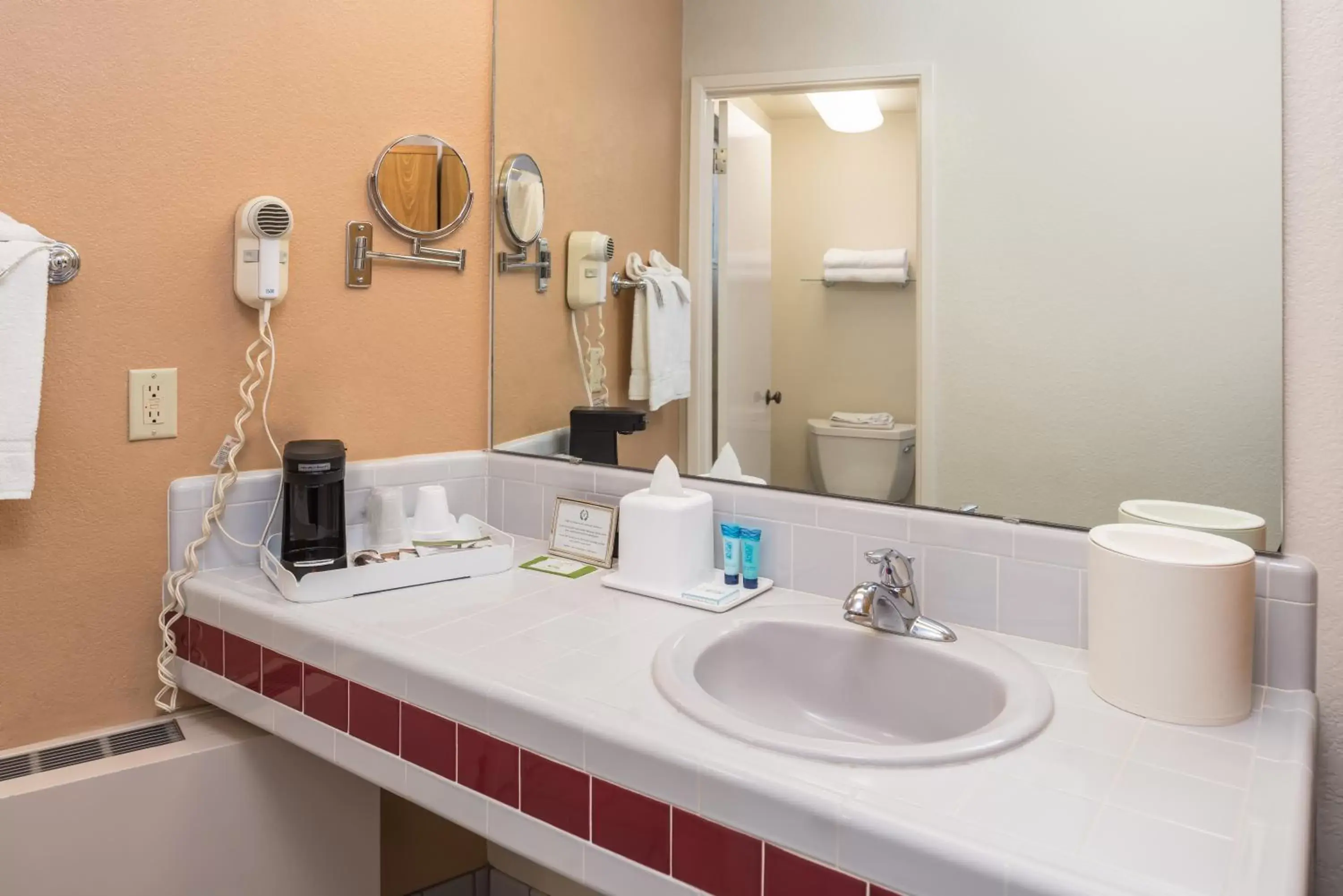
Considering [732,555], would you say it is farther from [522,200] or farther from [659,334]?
[522,200]

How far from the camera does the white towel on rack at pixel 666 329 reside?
1.47 metres

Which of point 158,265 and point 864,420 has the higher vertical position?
Answer: point 158,265

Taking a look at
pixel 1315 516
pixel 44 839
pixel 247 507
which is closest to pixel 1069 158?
pixel 1315 516

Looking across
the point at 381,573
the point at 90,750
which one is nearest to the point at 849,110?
the point at 381,573

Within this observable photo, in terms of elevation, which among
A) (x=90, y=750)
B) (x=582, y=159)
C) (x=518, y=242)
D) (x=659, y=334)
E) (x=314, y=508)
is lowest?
(x=90, y=750)

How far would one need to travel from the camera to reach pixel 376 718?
1.04 m

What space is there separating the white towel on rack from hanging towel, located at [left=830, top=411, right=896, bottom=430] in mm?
294

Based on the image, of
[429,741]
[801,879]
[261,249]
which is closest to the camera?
[801,879]

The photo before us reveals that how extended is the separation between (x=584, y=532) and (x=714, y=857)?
78cm

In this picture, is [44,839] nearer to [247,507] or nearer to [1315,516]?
[247,507]

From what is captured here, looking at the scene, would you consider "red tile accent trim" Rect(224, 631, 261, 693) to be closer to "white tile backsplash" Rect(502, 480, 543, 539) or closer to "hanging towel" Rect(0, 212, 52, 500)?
"hanging towel" Rect(0, 212, 52, 500)

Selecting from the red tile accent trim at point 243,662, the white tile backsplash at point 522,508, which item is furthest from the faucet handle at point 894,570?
the red tile accent trim at point 243,662

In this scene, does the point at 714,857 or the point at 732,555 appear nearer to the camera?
the point at 714,857

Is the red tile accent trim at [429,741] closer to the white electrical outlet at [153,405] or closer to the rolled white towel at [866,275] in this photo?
the white electrical outlet at [153,405]
